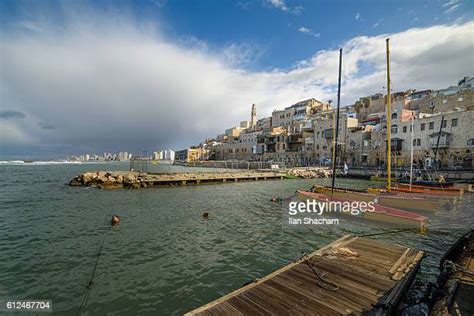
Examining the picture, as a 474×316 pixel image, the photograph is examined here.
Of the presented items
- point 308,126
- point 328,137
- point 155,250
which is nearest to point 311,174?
point 328,137

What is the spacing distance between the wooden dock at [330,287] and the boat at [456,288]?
0.67m

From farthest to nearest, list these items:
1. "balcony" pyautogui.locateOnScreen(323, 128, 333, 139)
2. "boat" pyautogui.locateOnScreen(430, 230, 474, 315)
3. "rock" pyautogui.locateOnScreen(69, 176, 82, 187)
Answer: "balcony" pyautogui.locateOnScreen(323, 128, 333, 139) → "rock" pyautogui.locateOnScreen(69, 176, 82, 187) → "boat" pyautogui.locateOnScreen(430, 230, 474, 315)

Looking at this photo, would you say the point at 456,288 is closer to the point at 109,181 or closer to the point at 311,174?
the point at 109,181

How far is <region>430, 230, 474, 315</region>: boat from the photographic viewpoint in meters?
4.43

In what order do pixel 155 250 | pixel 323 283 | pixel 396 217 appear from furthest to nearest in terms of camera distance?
pixel 396 217
pixel 155 250
pixel 323 283

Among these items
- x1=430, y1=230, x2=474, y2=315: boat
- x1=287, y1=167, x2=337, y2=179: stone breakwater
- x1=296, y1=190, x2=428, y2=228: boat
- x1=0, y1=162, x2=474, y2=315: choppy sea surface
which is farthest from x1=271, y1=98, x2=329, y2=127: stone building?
x1=430, y1=230, x2=474, y2=315: boat

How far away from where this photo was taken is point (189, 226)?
1338 centimetres

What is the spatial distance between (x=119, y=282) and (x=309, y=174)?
4705cm

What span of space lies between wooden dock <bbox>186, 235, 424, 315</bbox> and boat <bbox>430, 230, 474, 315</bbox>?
67cm

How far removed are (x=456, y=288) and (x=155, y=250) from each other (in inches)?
402

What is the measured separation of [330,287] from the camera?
209 inches

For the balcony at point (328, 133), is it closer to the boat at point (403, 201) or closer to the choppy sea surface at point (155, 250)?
the choppy sea surface at point (155, 250)

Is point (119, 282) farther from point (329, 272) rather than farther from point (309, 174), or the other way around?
point (309, 174)

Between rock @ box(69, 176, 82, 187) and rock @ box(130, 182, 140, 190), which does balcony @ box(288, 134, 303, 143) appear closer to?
rock @ box(130, 182, 140, 190)
